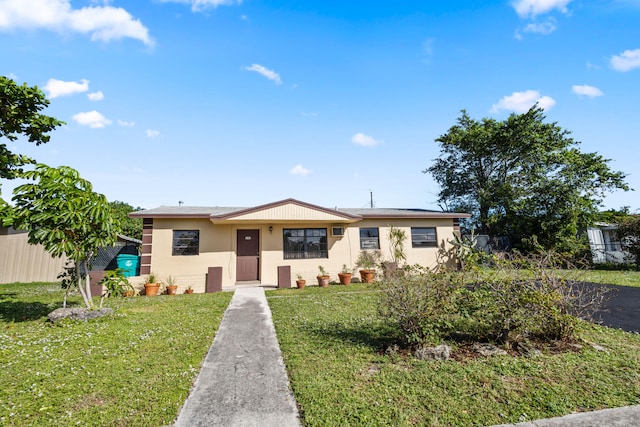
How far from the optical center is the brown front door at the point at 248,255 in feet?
38.3

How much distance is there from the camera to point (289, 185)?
1784 cm

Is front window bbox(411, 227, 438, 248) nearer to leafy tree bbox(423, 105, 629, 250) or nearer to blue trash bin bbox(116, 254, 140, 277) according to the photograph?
leafy tree bbox(423, 105, 629, 250)

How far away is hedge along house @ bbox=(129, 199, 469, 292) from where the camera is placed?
423 inches

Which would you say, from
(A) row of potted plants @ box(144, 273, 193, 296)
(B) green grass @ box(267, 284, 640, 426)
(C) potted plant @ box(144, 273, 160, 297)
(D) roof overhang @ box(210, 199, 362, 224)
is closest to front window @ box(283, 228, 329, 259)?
(D) roof overhang @ box(210, 199, 362, 224)

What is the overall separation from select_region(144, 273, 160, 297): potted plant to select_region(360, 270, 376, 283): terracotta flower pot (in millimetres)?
7838

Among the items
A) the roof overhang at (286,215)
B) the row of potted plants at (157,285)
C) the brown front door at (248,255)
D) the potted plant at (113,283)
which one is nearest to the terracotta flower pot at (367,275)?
the roof overhang at (286,215)

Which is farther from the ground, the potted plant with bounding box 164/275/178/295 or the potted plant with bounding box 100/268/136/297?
the potted plant with bounding box 100/268/136/297

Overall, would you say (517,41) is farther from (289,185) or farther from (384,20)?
(289,185)

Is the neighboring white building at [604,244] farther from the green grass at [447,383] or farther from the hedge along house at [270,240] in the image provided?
the green grass at [447,383]

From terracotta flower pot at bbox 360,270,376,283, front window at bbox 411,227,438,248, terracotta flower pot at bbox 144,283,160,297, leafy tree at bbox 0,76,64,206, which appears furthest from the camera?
front window at bbox 411,227,438,248

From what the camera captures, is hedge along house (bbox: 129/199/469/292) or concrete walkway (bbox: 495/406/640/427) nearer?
concrete walkway (bbox: 495/406/640/427)

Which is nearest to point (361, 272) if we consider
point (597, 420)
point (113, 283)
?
point (113, 283)

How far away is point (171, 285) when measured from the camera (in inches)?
407

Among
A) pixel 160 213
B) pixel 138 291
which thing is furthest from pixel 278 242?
pixel 138 291
